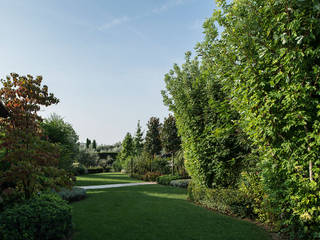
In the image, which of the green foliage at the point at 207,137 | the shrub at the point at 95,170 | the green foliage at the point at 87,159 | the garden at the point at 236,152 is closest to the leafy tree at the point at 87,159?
the green foliage at the point at 87,159

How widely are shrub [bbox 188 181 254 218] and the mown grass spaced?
0.39 meters

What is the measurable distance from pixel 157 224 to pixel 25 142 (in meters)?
4.09

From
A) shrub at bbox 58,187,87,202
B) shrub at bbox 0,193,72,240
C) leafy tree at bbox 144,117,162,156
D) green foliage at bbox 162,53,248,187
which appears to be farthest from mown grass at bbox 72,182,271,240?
leafy tree at bbox 144,117,162,156

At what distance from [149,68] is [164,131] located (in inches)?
303

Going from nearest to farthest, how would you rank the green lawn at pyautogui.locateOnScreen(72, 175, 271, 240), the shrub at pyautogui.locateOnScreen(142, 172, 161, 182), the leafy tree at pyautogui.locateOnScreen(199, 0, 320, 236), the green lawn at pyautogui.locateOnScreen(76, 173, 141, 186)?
1. the leafy tree at pyautogui.locateOnScreen(199, 0, 320, 236)
2. the green lawn at pyautogui.locateOnScreen(72, 175, 271, 240)
3. the green lawn at pyautogui.locateOnScreen(76, 173, 141, 186)
4. the shrub at pyautogui.locateOnScreen(142, 172, 161, 182)

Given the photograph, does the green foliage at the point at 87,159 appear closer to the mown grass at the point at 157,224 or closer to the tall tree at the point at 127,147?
the tall tree at the point at 127,147

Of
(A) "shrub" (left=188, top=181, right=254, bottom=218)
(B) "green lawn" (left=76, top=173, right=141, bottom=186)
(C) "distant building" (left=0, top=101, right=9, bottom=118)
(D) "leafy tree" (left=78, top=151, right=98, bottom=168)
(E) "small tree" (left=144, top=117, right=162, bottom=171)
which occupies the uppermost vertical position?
(E) "small tree" (left=144, top=117, right=162, bottom=171)

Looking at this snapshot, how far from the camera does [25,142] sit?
4.88m

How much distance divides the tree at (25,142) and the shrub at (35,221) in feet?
2.07

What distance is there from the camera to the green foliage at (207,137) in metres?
7.63

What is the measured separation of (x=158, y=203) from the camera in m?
8.33

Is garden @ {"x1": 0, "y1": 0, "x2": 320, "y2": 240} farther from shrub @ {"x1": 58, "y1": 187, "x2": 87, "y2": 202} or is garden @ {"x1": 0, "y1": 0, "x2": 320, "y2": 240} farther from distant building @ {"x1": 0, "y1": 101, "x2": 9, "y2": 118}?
shrub @ {"x1": 58, "y1": 187, "x2": 87, "y2": 202}

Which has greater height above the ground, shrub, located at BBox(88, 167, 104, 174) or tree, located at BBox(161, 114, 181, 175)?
tree, located at BBox(161, 114, 181, 175)

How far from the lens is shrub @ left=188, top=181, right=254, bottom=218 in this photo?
20.7ft
